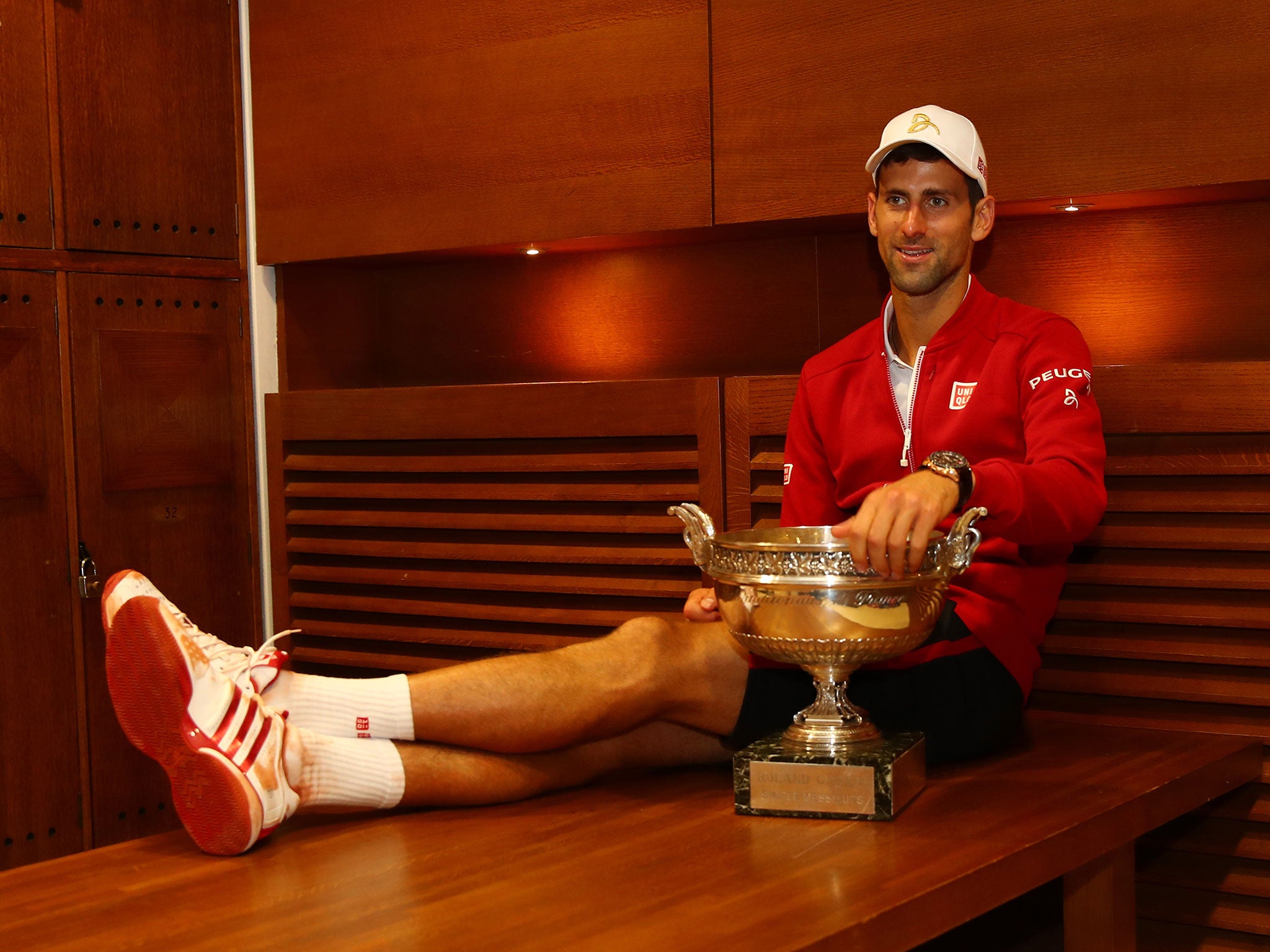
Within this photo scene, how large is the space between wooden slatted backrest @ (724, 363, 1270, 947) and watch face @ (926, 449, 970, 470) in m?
0.70

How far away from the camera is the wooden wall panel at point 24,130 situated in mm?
2689

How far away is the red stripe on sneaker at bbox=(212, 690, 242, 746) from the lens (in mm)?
1627

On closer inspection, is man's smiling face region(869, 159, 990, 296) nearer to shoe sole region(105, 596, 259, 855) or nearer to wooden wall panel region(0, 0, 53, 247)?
shoe sole region(105, 596, 259, 855)

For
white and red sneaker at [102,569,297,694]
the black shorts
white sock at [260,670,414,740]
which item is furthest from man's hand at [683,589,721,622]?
white and red sneaker at [102,569,297,694]

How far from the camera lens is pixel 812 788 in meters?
1.75

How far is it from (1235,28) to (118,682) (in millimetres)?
1848

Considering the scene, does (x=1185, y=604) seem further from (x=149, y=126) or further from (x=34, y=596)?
(x=149, y=126)

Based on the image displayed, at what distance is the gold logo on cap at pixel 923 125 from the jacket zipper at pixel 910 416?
32 centimetres

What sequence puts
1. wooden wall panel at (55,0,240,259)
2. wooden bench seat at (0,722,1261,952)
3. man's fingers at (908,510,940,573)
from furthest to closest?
wooden wall panel at (55,0,240,259)
man's fingers at (908,510,940,573)
wooden bench seat at (0,722,1261,952)

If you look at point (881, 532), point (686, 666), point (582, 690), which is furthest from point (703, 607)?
point (881, 532)

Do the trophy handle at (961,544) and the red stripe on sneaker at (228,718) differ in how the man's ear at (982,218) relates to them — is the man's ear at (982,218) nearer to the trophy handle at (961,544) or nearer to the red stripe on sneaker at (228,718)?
the trophy handle at (961,544)

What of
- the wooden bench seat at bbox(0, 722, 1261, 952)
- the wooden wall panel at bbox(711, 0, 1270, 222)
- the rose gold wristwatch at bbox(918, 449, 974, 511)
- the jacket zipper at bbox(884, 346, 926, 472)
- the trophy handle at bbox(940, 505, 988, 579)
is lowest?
the wooden bench seat at bbox(0, 722, 1261, 952)

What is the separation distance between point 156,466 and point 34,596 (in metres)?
0.38

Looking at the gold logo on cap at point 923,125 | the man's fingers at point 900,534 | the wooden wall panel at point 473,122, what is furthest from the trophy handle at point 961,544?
the wooden wall panel at point 473,122
